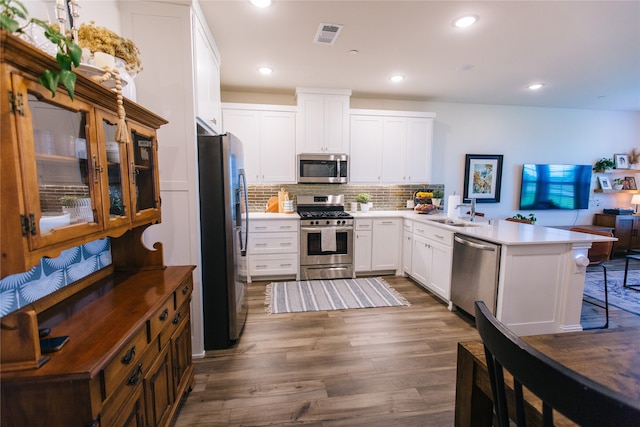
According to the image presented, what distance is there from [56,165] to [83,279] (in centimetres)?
75

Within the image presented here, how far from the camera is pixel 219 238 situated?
2357mm

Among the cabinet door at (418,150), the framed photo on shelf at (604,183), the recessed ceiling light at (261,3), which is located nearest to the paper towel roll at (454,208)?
the cabinet door at (418,150)

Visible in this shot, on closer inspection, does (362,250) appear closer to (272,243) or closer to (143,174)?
(272,243)

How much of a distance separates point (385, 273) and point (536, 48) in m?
3.21

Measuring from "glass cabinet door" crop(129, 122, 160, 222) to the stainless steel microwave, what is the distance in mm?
2608

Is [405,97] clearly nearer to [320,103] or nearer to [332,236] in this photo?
[320,103]

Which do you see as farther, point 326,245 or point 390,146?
point 390,146

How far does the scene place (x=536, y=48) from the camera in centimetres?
287

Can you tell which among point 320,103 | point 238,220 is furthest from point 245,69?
point 238,220

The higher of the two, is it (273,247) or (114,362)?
(114,362)

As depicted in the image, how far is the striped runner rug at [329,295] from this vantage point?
10.6 feet

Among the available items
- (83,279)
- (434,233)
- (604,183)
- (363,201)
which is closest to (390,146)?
(363,201)

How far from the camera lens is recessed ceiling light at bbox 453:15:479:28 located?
2.33 meters

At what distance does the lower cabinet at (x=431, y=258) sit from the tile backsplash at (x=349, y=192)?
90cm
